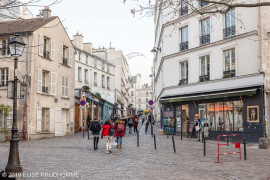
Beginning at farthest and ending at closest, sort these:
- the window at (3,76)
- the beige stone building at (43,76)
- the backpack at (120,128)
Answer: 1. the window at (3,76)
2. the beige stone building at (43,76)
3. the backpack at (120,128)

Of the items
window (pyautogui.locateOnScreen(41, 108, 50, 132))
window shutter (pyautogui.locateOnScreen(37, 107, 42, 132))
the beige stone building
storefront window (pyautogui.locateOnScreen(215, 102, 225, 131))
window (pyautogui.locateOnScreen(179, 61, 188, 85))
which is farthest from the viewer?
window (pyautogui.locateOnScreen(179, 61, 188, 85))

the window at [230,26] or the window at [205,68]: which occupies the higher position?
the window at [230,26]

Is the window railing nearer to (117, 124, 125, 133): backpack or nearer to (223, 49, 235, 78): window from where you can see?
(117, 124, 125, 133): backpack

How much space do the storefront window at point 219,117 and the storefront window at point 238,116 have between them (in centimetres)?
111

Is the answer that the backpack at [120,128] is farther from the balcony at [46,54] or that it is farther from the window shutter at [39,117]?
the balcony at [46,54]

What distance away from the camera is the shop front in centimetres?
1695

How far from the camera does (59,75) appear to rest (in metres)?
23.6

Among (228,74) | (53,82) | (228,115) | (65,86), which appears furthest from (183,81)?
(53,82)

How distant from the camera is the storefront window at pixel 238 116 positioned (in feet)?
58.9

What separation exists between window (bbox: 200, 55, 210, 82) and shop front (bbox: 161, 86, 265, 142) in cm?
131

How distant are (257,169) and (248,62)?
1013 cm

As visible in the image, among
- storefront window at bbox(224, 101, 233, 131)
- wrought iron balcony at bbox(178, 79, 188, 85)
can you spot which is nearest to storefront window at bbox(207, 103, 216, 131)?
storefront window at bbox(224, 101, 233, 131)

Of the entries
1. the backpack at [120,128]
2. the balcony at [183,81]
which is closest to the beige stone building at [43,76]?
the backpack at [120,128]

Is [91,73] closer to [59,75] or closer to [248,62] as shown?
[59,75]
